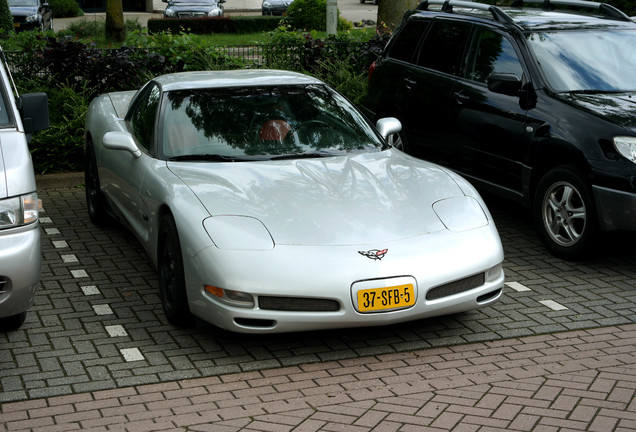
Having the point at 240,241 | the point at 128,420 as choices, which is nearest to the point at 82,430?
the point at 128,420

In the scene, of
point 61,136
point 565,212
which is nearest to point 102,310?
point 565,212

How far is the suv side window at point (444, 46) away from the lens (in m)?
8.75

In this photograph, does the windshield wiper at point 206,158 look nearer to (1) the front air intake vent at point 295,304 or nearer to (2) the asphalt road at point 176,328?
(2) the asphalt road at point 176,328

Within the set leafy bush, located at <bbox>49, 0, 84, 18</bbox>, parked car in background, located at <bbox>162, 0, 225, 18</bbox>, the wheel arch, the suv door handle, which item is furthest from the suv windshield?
leafy bush, located at <bbox>49, 0, 84, 18</bbox>

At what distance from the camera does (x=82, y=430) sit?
446 cm

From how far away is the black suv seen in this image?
700 cm

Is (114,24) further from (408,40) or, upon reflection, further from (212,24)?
(408,40)

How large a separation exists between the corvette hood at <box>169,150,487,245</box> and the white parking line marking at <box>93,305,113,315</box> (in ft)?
3.45

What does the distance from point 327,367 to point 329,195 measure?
3.82 feet

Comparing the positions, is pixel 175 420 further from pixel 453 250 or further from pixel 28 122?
pixel 28 122

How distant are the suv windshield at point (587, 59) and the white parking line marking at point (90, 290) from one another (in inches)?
160

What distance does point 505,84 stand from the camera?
7703 millimetres

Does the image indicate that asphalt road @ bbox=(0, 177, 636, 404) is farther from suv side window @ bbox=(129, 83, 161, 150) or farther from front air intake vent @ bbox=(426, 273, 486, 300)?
suv side window @ bbox=(129, 83, 161, 150)

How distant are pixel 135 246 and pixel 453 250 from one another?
3.24m
